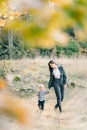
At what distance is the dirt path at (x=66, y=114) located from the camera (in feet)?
31.7

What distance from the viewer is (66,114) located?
1115 centimetres

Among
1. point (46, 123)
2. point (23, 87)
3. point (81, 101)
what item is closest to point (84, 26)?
point (46, 123)

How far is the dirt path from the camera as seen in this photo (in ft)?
31.7

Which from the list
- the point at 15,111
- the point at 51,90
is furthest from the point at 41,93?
the point at 15,111

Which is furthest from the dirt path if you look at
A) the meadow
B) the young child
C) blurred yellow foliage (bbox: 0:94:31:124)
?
blurred yellow foliage (bbox: 0:94:31:124)

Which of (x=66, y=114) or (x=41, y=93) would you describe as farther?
(x=66, y=114)

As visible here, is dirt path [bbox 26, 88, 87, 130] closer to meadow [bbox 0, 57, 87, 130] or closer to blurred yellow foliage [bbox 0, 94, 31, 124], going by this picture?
meadow [bbox 0, 57, 87, 130]

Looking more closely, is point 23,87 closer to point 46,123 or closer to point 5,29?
point 46,123

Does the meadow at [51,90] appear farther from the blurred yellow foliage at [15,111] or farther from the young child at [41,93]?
the blurred yellow foliage at [15,111]

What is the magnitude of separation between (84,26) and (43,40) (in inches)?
4.0

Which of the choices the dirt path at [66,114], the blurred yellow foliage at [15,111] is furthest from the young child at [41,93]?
the blurred yellow foliage at [15,111]

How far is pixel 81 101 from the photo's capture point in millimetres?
13180

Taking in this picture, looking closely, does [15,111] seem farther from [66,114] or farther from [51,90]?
[51,90]

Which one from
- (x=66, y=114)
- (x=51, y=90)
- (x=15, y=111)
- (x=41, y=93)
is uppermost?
(x=15, y=111)
